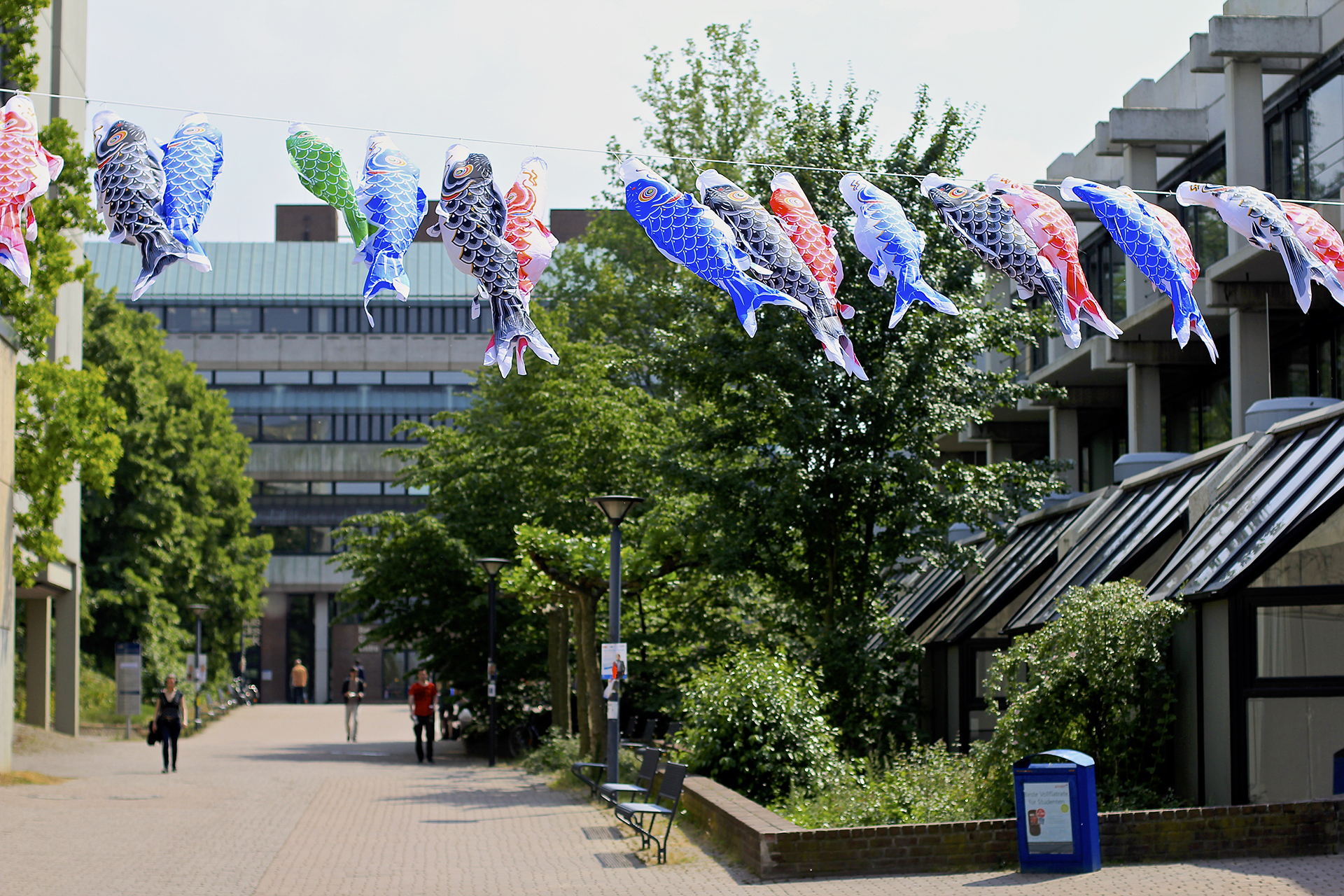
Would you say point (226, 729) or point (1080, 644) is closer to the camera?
point (1080, 644)

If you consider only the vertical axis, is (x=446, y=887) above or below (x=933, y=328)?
below

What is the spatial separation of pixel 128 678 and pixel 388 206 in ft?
90.8

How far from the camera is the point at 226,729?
4150cm

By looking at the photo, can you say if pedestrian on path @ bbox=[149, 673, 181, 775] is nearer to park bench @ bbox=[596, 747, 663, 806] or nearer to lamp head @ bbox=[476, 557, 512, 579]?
lamp head @ bbox=[476, 557, 512, 579]

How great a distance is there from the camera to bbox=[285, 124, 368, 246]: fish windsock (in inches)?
418

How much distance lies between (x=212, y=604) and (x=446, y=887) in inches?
1464

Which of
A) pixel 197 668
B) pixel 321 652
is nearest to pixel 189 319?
pixel 321 652

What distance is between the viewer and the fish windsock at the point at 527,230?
1119 centimetres

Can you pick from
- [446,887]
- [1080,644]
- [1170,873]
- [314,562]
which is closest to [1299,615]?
[1080,644]

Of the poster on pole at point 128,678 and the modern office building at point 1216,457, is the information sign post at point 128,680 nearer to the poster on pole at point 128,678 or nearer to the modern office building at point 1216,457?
the poster on pole at point 128,678

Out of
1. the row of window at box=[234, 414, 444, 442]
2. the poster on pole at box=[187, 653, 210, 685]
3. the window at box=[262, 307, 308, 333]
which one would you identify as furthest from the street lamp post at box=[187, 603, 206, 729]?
the window at box=[262, 307, 308, 333]

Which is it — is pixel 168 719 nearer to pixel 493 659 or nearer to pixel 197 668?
pixel 493 659

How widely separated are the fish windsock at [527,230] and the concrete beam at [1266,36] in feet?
42.2

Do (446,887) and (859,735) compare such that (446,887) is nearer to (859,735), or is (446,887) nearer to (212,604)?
(859,735)
